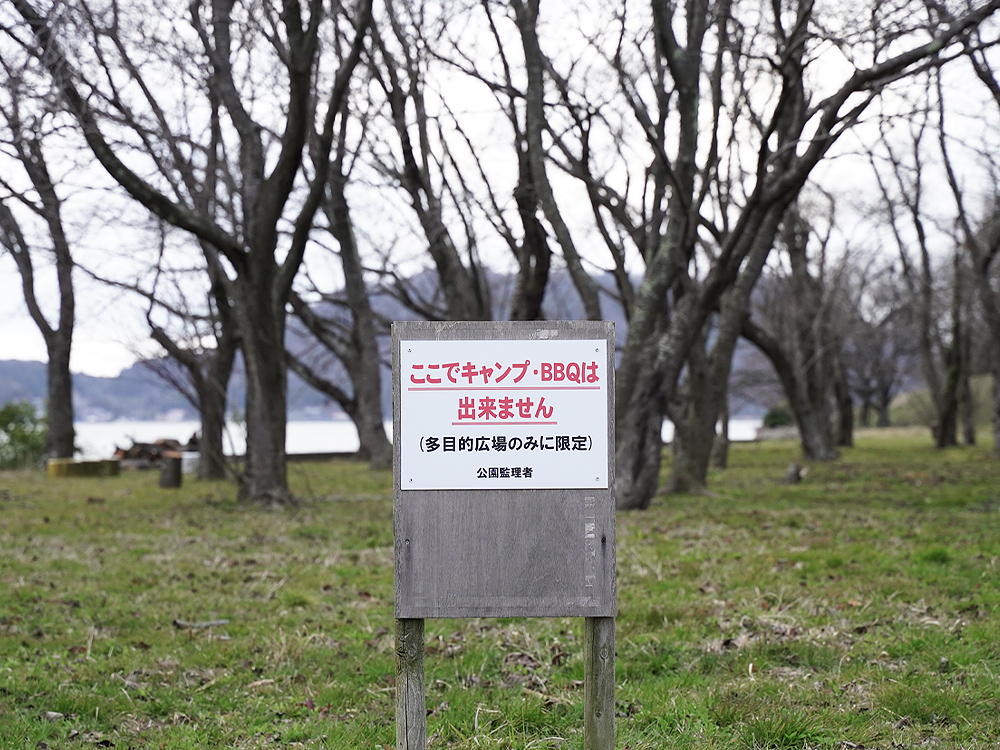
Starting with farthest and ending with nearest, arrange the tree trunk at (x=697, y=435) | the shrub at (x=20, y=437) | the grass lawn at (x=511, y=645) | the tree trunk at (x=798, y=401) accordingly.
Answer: the shrub at (x=20, y=437)
the tree trunk at (x=798, y=401)
the tree trunk at (x=697, y=435)
the grass lawn at (x=511, y=645)

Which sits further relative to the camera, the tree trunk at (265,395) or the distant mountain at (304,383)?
the distant mountain at (304,383)

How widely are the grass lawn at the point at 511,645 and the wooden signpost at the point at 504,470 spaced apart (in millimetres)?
965

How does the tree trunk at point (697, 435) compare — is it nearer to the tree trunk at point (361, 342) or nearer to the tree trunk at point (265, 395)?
the tree trunk at point (265, 395)

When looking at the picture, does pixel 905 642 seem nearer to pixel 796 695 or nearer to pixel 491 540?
pixel 796 695

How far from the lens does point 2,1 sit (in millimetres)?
9086

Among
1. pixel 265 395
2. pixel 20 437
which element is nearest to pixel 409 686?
pixel 265 395

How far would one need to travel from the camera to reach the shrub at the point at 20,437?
78.5 feet

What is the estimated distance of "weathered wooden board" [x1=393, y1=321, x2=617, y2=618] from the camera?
3277mm

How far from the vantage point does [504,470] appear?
328cm

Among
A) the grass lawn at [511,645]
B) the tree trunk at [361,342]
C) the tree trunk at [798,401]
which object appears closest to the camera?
the grass lawn at [511,645]

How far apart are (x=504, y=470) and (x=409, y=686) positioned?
846 mm

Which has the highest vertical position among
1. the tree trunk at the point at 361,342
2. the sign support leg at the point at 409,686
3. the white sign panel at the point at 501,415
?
the tree trunk at the point at 361,342

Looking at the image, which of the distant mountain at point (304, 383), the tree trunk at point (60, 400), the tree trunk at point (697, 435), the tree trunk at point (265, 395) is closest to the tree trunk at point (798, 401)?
the distant mountain at point (304, 383)

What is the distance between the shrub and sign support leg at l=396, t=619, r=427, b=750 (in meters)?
23.2
